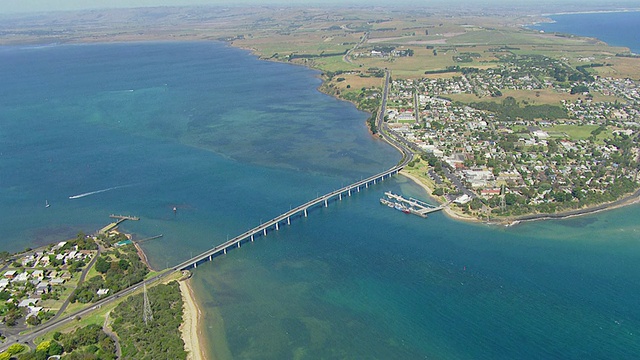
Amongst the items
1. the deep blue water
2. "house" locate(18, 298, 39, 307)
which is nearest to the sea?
"house" locate(18, 298, 39, 307)

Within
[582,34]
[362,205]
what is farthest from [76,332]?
[582,34]

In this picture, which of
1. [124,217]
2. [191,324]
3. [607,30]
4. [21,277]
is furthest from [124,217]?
[607,30]

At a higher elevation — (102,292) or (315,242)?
(102,292)

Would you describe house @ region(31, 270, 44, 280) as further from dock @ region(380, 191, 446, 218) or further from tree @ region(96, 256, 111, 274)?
dock @ region(380, 191, 446, 218)

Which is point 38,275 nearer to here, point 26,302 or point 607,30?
point 26,302

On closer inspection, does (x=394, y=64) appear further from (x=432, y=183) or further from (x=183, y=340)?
(x=183, y=340)

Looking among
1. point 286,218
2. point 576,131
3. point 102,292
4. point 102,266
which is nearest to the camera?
point 102,292

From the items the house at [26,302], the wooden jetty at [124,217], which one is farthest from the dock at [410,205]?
the house at [26,302]
